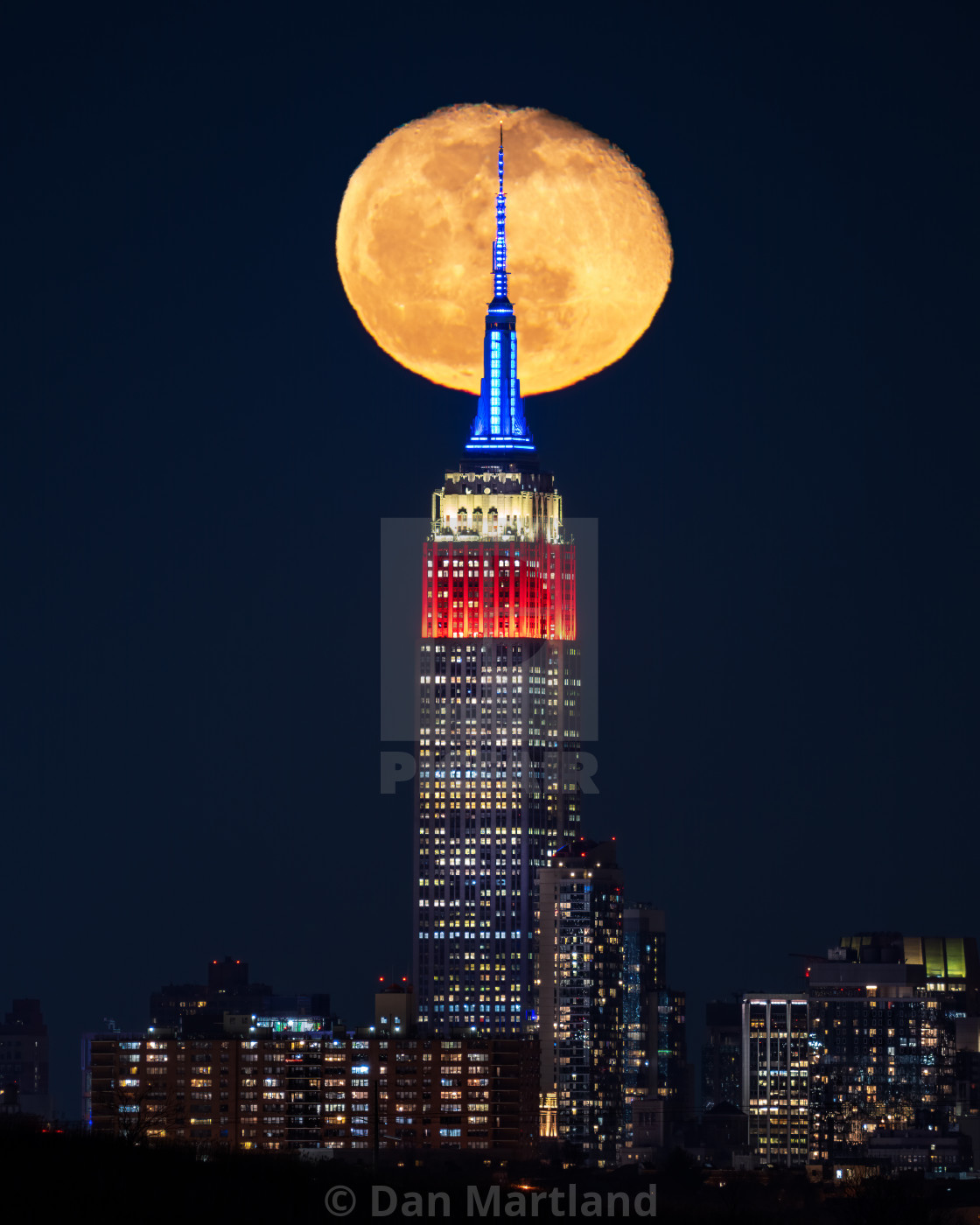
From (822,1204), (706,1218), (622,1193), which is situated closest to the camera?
(706,1218)

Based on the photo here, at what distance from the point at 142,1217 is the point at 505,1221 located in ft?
52.4

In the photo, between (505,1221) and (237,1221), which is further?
(505,1221)

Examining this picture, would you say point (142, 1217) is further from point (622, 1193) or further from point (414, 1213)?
point (622, 1193)

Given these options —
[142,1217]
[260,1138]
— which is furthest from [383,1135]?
[142,1217]

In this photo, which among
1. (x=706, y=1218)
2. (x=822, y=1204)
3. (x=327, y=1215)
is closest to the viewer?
(x=327, y=1215)

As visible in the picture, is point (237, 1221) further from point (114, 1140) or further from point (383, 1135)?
point (383, 1135)

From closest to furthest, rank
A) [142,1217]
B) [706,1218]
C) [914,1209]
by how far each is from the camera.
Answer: [142,1217], [706,1218], [914,1209]

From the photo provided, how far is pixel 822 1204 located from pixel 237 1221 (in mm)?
113165

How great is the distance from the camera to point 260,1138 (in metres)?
199

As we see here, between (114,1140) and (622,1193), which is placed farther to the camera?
(622,1193)

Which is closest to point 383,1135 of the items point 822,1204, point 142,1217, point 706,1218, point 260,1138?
point 260,1138

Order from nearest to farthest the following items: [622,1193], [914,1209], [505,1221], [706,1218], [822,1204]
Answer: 1. [505,1221]
2. [706,1218]
3. [914,1209]
4. [622,1193]
5. [822,1204]

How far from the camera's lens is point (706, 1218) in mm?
104250

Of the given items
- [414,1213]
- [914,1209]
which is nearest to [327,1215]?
[414,1213]
